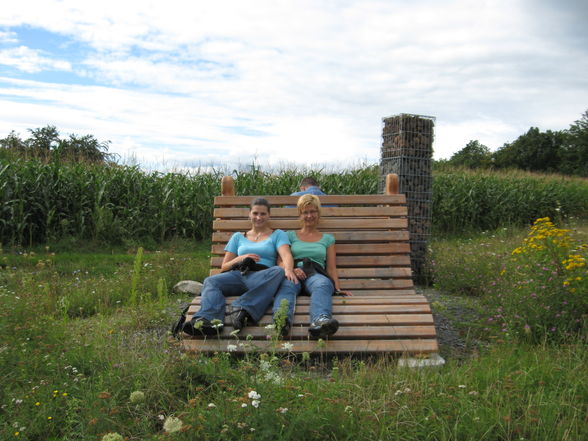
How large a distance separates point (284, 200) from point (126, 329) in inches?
85.9

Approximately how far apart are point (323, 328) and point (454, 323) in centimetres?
211

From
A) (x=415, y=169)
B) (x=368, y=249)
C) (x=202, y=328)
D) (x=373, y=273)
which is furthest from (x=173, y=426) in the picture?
(x=415, y=169)

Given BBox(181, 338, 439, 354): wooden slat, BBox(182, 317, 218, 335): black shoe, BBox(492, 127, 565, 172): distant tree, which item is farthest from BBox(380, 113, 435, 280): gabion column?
BBox(492, 127, 565, 172): distant tree

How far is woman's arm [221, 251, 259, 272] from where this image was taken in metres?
5.08

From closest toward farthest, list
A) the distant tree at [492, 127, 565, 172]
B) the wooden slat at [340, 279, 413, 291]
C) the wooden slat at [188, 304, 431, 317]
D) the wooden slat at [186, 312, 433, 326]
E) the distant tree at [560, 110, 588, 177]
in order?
the wooden slat at [186, 312, 433, 326] < the wooden slat at [188, 304, 431, 317] < the wooden slat at [340, 279, 413, 291] < the distant tree at [560, 110, 588, 177] < the distant tree at [492, 127, 565, 172]

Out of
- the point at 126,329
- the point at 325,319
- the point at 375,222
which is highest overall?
the point at 375,222

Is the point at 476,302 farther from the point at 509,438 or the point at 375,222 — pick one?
the point at 509,438

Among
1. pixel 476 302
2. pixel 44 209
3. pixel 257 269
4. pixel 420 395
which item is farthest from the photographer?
pixel 44 209

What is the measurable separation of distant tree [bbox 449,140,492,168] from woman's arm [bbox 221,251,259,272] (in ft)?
176

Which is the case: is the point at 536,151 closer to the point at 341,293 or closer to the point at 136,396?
the point at 341,293

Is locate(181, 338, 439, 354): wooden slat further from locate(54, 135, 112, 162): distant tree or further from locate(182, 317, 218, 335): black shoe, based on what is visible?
locate(54, 135, 112, 162): distant tree

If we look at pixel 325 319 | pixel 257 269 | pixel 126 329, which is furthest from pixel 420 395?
pixel 126 329

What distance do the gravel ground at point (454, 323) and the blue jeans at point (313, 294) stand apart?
1091 mm

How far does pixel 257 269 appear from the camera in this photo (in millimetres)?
5094
